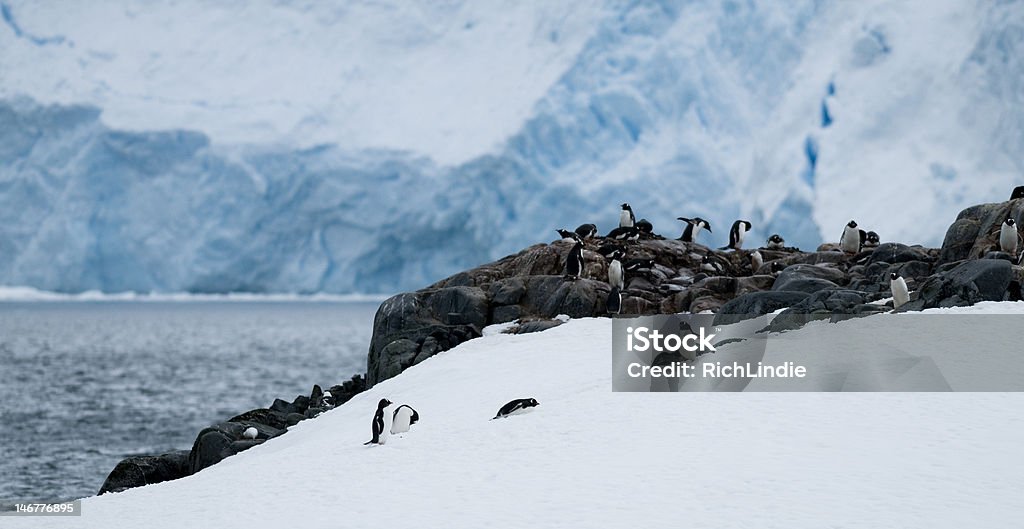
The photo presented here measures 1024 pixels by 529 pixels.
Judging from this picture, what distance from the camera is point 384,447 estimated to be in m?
10.1

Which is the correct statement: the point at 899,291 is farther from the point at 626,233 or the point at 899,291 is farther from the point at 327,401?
the point at 327,401

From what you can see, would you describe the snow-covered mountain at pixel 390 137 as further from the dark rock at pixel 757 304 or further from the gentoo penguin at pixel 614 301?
the dark rock at pixel 757 304

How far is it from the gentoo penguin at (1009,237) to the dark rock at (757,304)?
292 centimetres

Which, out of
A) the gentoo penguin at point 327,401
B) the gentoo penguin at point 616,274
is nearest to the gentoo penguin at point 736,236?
the gentoo penguin at point 616,274

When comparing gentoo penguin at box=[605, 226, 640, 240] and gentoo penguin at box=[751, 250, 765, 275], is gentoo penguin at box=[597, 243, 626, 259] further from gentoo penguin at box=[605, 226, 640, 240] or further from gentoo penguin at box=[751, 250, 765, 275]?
Answer: gentoo penguin at box=[751, 250, 765, 275]

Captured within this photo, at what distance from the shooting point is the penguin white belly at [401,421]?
10859mm

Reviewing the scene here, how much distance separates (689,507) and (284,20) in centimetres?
5711

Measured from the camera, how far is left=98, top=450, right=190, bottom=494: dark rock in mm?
13680

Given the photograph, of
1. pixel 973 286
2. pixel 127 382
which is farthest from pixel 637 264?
pixel 127 382

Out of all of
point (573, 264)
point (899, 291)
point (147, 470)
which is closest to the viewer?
point (899, 291)

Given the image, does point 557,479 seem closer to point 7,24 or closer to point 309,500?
point 309,500

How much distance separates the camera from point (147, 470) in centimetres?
1410

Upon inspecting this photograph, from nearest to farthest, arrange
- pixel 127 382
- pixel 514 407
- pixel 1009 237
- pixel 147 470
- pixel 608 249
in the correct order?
pixel 514 407 → pixel 147 470 → pixel 1009 237 → pixel 608 249 → pixel 127 382

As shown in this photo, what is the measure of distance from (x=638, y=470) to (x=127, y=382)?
28818 millimetres
